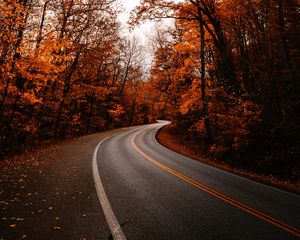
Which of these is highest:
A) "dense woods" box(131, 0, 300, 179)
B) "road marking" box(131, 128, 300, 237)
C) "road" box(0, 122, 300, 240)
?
"dense woods" box(131, 0, 300, 179)

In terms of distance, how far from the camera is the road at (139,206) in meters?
4.10

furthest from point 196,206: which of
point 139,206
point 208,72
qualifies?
point 208,72

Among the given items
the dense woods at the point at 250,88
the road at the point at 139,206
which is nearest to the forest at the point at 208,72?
the dense woods at the point at 250,88

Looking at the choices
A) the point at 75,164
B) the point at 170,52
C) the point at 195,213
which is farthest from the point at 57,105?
the point at 195,213

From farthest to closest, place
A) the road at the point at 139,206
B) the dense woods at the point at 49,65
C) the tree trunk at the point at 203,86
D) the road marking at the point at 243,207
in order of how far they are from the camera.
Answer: the tree trunk at the point at 203,86
the dense woods at the point at 49,65
the road marking at the point at 243,207
the road at the point at 139,206

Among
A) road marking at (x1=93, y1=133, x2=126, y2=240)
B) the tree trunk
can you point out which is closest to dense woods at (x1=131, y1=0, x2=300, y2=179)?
the tree trunk

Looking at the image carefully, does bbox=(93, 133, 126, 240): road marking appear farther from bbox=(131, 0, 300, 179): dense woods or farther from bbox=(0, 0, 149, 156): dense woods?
bbox=(131, 0, 300, 179): dense woods

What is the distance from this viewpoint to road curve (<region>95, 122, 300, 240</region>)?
4219mm

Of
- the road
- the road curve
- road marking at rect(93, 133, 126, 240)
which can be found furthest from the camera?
the road curve

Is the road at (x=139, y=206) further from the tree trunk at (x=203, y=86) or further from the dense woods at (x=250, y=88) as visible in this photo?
the tree trunk at (x=203, y=86)

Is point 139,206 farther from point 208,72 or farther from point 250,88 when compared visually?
point 208,72

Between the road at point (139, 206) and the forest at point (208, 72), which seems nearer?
the road at point (139, 206)

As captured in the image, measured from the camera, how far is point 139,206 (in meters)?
5.27

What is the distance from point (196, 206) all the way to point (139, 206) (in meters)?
1.56
